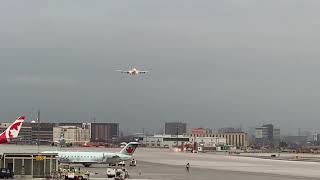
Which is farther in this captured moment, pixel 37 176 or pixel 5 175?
pixel 37 176

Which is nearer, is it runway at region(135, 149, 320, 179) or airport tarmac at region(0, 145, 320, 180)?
airport tarmac at region(0, 145, 320, 180)

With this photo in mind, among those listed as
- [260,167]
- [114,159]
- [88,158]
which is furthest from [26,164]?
[260,167]

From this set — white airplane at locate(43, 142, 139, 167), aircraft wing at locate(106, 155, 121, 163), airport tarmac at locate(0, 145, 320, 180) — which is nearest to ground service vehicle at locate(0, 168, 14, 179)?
airport tarmac at locate(0, 145, 320, 180)

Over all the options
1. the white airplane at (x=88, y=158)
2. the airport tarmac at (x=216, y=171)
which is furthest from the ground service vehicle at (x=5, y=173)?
the white airplane at (x=88, y=158)

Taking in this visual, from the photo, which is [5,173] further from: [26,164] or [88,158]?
[88,158]

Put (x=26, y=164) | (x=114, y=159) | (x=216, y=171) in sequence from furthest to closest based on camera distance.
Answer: (x=114, y=159), (x=216, y=171), (x=26, y=164)

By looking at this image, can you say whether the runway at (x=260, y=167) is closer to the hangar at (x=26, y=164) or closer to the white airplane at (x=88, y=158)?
the white airplane at (x=88, y=158)

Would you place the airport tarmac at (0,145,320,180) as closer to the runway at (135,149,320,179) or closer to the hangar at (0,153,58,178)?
A: the runway at (135,149,320,179)

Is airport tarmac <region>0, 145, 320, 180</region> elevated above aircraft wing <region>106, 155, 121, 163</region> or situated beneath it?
situated beneath

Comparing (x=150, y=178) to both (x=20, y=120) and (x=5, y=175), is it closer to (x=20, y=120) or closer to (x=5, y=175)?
(x=5, y=175)

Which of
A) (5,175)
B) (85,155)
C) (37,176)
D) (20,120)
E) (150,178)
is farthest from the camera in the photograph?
(85,155)

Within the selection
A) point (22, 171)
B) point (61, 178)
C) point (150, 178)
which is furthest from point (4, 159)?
point (150, 178)
